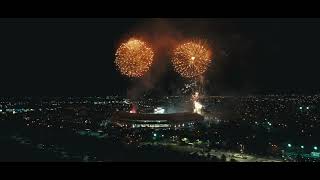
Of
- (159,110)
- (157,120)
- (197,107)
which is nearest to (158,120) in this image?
(157,120)

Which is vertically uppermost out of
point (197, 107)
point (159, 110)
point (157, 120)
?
point (197, 107)

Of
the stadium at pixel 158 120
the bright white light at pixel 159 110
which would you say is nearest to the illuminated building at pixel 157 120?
the stadium at pixel 158 120

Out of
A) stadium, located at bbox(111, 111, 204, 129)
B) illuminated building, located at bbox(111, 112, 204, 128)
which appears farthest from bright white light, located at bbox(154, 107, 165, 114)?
illuminated building, located at bbox(111, 112, 204, 128)

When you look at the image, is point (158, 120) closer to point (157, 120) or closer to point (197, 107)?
point (157, 120)

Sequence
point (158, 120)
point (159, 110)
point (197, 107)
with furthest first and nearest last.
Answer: point (197, 107)
point (159, 110)
point (158, 120)

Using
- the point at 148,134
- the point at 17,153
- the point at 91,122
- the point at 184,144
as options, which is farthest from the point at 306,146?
the point at 91,122

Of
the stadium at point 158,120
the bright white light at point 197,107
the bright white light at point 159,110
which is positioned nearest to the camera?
the stadium at point 158,120

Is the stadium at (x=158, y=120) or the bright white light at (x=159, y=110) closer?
the stadium at (x=158, y=120)

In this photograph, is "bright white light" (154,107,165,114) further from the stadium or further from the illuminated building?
the illuminated building

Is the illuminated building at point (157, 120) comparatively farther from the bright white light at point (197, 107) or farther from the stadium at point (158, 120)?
the bright white light at point (197, 107)
